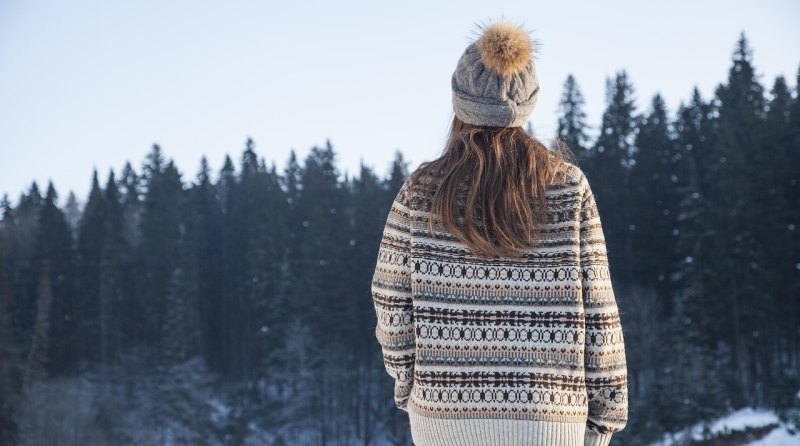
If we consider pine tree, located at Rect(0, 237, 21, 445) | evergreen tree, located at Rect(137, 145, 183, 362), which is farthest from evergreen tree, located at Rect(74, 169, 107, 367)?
pine tree, located at Rect(0, 237, 21, 445)

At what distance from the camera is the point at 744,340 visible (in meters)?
38.8

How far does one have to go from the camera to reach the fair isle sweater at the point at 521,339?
10.1 feet

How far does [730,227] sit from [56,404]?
112 feet

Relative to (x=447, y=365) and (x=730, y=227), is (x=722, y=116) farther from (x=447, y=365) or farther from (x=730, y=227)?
(x=447, y=365)

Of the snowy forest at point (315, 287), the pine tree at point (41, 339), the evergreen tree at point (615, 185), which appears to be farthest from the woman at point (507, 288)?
the pine tree at point (41, 339)

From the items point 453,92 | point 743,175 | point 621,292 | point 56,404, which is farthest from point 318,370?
point 453,92

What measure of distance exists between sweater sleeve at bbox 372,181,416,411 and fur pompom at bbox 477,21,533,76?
0.56 m

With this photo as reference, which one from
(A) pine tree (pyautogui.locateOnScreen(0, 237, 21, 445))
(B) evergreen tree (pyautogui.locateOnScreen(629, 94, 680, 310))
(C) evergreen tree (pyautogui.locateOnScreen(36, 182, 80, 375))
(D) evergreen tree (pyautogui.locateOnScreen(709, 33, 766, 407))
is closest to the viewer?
(D) evergreen tree (pyautogui.locateOnScreen(709, 33, 766, 407))

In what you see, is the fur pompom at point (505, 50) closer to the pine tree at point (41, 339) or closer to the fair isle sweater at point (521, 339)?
the fair isle sweater at point (521, 339)

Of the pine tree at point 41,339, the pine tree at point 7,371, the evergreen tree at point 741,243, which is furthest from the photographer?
the pine tree at point 41,339

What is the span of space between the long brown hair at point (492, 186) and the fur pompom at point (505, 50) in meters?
0.22

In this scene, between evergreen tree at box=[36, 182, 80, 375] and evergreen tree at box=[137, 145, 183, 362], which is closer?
evergreen tree at box=[36, 182, 80, 375]

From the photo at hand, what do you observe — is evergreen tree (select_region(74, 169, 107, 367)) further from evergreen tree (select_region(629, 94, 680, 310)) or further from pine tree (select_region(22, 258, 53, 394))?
evergreen tree (select_region(629, 94, 680, 310))

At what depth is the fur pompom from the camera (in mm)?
3160
